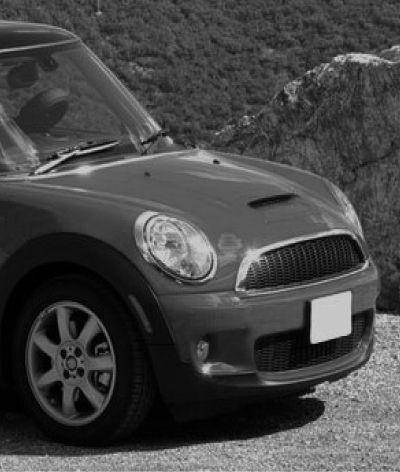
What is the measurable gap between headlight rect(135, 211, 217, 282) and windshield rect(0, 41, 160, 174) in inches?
29.5

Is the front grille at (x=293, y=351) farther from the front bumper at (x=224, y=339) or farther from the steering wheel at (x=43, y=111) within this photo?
the steering wheel at (x=43, y=111)

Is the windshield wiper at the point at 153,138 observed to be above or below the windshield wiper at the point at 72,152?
below

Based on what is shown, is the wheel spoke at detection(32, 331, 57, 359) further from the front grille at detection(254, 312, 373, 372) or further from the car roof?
the car roof

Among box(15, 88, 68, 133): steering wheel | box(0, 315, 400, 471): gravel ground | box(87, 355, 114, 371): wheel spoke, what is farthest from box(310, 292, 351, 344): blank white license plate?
box(15, 88, 68, 133): steering wheel

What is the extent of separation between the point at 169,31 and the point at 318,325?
59.3 feet

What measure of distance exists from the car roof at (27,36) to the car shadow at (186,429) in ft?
5.00

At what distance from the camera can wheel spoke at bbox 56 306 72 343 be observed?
19.5 feet

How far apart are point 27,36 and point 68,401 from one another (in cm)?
175

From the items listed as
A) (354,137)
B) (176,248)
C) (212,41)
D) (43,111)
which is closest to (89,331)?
(176,248)

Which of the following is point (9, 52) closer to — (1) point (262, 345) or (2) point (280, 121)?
(1) point (262, 345)

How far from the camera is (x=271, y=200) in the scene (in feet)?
20.6

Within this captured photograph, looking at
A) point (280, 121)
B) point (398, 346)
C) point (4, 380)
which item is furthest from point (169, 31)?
point (4, 380)

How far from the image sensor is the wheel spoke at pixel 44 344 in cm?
599

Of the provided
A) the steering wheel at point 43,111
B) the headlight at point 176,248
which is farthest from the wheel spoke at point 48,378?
the steering wheel at point 43,111
